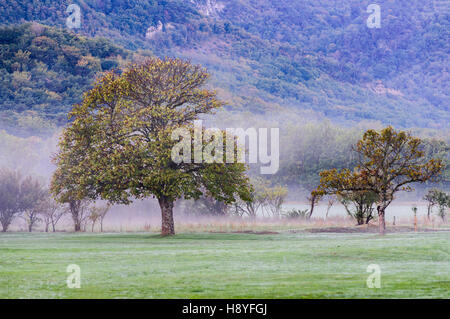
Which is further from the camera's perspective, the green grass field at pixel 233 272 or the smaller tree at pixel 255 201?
the smaller tree at pixel 255 201

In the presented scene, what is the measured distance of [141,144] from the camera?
119 feet

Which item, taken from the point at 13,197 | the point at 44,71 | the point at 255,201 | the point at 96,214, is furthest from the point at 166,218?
the point at 44,71

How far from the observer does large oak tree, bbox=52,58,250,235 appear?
3547 centimetres

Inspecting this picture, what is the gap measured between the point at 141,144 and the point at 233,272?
20.3m

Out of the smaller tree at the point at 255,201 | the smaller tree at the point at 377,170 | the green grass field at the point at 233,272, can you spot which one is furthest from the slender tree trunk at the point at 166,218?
the smaller tree at the point at 255,201

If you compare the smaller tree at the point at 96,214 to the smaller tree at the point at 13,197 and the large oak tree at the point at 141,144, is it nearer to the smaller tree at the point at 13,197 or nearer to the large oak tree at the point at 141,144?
the smaller tree at the point at 13,197

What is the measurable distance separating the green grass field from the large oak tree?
31.1 ft

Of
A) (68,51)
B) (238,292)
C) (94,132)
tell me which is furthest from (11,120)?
(238,292)

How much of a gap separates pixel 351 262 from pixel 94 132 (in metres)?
21.8

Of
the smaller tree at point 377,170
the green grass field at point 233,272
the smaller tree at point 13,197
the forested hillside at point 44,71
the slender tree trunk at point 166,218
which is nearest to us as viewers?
the green grass field at point 233,272

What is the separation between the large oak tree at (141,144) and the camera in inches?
1396

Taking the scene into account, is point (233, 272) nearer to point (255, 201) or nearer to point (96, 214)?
point (96, 214)

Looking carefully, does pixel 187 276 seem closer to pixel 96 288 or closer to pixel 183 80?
pixel 96 288

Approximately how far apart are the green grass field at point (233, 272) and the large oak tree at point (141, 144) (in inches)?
373
